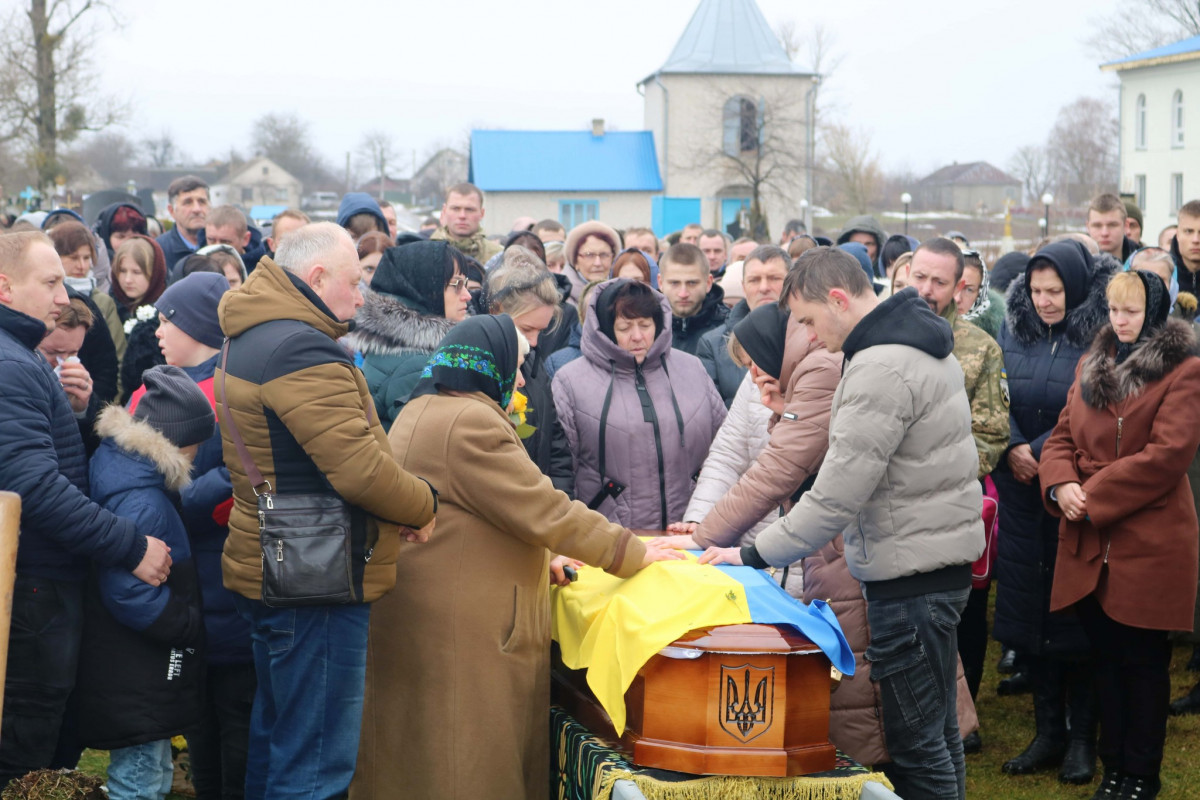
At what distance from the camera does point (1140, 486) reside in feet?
15.6

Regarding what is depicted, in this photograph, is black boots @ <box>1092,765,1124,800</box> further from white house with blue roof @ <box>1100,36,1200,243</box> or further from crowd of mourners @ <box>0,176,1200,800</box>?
white house with blue roof @ <box>1100,36,1200,243</box>

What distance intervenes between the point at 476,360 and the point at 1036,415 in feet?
10.2

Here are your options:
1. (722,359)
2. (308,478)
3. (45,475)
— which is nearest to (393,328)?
(308,478)

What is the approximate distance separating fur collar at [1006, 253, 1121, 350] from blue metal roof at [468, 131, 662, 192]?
4322 cm

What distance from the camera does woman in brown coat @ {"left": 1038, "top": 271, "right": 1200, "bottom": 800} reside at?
4.73m

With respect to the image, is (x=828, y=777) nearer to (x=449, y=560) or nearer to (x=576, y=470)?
(x=449, y=560)

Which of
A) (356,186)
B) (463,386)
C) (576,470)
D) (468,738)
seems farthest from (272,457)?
(356,186)

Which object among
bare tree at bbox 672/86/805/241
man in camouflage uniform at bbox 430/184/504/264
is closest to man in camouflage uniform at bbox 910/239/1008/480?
man in camouflage uniform at bbox 430/184/504/264

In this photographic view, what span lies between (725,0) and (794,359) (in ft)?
169

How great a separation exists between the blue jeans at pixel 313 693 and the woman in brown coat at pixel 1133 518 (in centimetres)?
304

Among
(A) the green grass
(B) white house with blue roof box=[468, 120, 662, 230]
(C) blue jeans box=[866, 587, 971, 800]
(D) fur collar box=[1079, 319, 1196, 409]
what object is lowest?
(A) the green grass

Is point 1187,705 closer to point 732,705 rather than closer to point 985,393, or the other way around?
point 985,393

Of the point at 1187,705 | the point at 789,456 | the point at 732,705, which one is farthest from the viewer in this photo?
the point at 1187,705

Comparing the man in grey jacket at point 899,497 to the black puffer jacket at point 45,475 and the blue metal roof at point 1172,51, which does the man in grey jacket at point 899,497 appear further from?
the blue metal roof at point 1172,51
